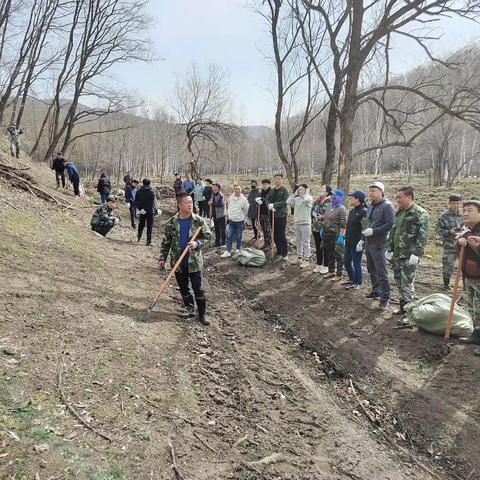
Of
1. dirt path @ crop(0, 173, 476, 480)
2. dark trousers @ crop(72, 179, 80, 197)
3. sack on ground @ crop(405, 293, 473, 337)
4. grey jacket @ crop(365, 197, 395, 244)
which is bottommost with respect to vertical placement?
dirt path @ crop(0, 173, 476, 480)

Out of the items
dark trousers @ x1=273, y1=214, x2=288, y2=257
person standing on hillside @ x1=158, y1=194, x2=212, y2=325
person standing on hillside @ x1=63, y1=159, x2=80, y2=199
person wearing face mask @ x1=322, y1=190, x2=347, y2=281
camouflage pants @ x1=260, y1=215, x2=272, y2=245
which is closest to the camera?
person standing on hillside @ x1=158, y1=194, x2=212, y2=325

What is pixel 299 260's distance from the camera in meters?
9.44

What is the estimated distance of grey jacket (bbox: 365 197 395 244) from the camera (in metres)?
6.36

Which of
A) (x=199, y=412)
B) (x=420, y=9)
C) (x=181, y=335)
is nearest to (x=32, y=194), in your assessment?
(x=181, y=335)

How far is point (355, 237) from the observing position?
7.28m

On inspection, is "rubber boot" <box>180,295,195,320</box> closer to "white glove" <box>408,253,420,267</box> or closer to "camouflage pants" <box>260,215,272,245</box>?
"white glove" <box>408,253,420,267</box>

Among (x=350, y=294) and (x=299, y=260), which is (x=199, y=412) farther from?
(x=299, y=260)

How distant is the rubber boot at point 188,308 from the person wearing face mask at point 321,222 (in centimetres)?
343

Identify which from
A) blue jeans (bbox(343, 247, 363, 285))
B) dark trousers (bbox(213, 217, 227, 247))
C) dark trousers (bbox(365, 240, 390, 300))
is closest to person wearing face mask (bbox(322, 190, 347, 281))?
blue jeans (bbox(343, 247, 363, 285))

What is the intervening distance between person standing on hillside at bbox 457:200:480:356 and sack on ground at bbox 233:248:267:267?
4.98 metres

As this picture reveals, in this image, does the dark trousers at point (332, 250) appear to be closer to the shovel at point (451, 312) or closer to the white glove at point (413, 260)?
the white glove at point (413, 260)

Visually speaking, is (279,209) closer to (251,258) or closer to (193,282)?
(251,258)

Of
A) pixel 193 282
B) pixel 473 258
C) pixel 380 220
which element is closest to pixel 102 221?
pixel 193 282

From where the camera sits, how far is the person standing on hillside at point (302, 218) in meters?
8.98
